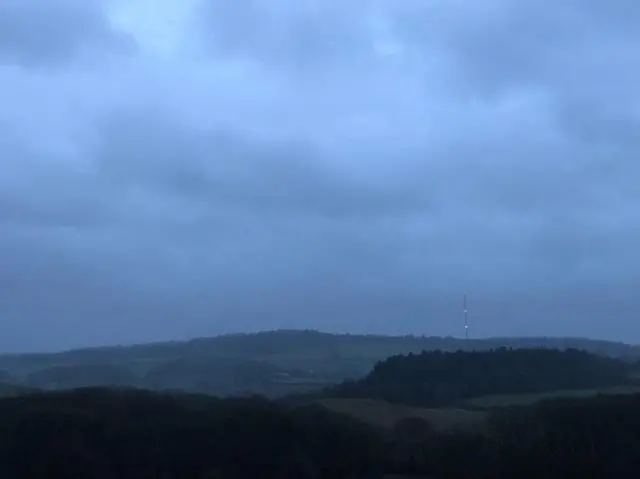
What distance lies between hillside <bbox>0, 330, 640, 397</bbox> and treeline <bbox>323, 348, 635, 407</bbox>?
3772 mm

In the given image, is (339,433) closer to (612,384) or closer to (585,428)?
(585,428)

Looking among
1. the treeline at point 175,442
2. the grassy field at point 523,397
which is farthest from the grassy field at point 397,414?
the treeline at point 175,442

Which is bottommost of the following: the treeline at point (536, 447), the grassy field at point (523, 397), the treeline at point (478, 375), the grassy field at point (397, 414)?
the treeline at point (536, 447)

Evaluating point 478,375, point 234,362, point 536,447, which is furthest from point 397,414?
point 234,362

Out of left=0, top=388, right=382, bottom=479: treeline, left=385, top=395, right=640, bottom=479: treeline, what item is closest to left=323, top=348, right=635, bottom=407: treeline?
left=385, top=395, right=640, bottom=479: treeline

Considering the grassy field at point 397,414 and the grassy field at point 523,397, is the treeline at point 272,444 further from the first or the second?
the grassy field at point 523,397

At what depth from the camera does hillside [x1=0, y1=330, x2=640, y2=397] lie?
56312 mm

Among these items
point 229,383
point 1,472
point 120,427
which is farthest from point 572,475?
point 229,383

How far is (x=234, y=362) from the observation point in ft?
245

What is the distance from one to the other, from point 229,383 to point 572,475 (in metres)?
32.3

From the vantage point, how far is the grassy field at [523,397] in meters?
38.1

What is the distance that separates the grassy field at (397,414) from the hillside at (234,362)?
7.98m

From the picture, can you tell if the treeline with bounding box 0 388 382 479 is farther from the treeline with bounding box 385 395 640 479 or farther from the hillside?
the hillside

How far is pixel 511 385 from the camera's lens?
154ft
